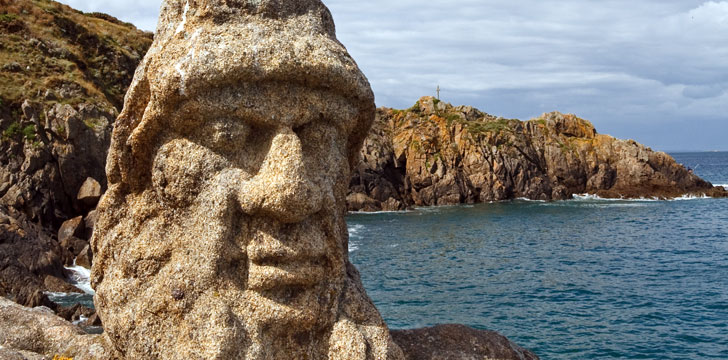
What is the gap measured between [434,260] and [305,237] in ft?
96.6

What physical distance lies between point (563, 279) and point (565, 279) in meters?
0.10

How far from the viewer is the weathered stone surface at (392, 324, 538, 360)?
26.2 ft

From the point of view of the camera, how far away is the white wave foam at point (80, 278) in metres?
26.3

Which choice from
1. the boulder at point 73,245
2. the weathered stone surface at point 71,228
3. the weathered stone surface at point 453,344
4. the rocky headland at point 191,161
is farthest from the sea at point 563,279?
the weathered stone surface at point 453,344

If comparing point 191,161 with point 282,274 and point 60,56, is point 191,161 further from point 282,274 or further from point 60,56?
point 60,56

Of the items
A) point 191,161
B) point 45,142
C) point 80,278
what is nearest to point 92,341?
point 191,161

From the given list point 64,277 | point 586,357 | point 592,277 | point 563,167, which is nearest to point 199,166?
point 586,357

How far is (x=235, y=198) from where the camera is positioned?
6754mm

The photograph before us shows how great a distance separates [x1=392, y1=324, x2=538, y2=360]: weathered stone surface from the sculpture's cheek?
333 cm

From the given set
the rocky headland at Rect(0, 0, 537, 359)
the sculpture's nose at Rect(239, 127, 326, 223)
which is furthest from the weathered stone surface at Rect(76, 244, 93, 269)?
the sculpture's nose at Rect(239, 127, 326, 223)

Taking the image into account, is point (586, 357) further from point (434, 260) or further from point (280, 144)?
point (434, 260)

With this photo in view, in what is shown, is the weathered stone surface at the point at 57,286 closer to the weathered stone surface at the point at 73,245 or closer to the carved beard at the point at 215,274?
the weathered stone surface at the point at 73,245

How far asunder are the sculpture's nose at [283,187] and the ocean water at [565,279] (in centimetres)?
1415

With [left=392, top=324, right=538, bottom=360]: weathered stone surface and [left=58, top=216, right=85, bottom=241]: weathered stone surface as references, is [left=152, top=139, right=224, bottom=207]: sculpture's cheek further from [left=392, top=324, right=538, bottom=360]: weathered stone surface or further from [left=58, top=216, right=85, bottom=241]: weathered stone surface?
[left=58, top=216, right=85, bottom=241]: weathered stone surface
